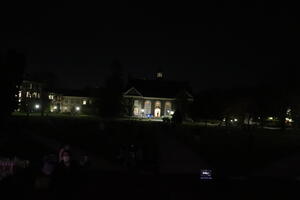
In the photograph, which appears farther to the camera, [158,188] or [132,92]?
[132,92]

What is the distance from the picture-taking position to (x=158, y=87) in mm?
91875

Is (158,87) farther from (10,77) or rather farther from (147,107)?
(10,77)

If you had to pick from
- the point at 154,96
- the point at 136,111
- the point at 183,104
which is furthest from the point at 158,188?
the point at 154,96

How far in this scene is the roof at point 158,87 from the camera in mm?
88062

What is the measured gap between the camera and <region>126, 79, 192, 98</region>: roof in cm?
8806

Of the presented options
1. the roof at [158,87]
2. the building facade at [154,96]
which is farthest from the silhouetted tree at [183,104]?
the roof at [158,87]

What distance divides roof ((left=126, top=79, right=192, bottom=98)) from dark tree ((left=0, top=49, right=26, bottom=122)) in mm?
57809

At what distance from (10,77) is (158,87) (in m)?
66.1

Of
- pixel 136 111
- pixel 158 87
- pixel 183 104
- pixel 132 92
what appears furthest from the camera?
pixel 158 87

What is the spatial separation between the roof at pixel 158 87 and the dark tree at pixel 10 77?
5781 cm

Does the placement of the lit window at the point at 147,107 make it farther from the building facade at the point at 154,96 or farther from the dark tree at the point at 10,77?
the dark tree at the point at 10,77

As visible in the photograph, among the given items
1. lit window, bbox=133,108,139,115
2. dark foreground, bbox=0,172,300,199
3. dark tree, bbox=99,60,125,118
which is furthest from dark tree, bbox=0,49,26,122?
lit window, bbox=133,108,139,115

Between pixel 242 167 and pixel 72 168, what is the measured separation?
35.7ft

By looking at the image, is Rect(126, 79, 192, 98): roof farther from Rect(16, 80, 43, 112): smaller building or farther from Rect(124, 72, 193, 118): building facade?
Rect(16, 80, 43, 112): smaller building
